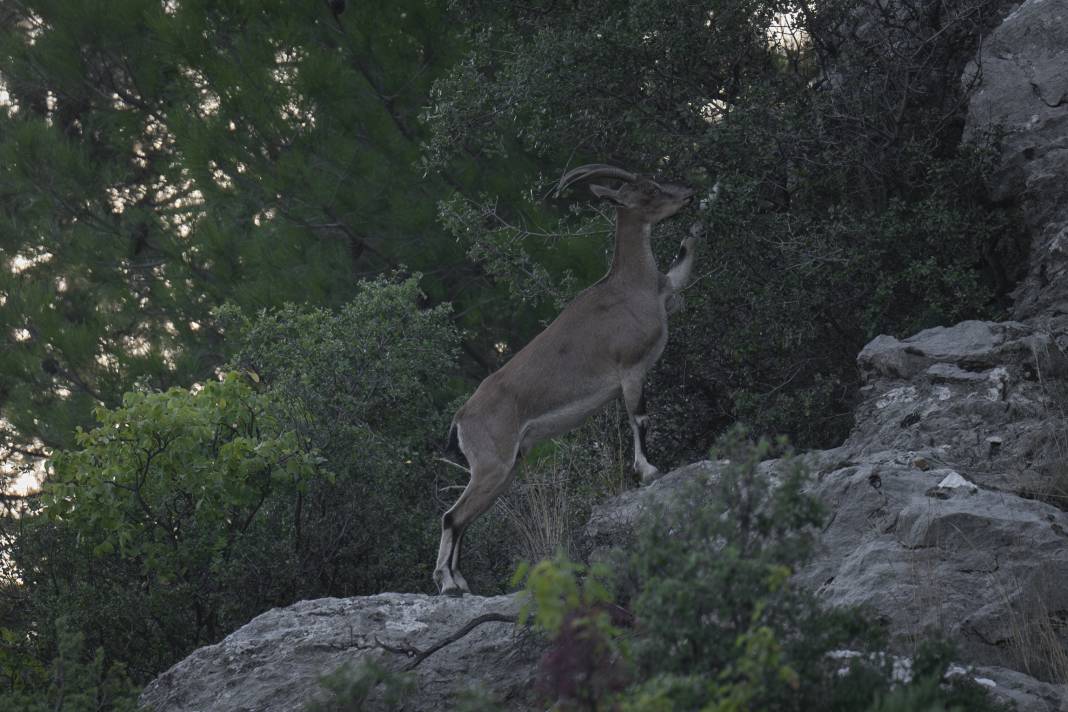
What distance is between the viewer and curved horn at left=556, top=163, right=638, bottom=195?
10297 mm

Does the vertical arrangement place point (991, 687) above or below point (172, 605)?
below

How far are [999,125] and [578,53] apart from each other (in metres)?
3.33

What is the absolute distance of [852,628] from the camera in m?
6.16

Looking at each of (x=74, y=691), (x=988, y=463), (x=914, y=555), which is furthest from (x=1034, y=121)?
(x=74, y=691)

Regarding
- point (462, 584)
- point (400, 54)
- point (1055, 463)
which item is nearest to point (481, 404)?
point (462, 584)

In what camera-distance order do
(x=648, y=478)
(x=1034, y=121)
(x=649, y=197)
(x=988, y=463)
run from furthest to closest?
(x=1034, y=121) < (x=649, y=197) < (x=648, y=478) < (x=988, y=463)

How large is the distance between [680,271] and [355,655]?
421 cm

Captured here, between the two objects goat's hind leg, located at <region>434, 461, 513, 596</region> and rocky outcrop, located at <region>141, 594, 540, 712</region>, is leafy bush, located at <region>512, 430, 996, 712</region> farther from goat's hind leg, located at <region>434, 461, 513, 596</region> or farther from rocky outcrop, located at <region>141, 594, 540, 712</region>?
goat's hind leg, located at <region>434, 461, 513, 596</region>

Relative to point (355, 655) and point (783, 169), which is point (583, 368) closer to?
point (783, 169)

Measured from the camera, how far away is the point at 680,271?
1083 centimetres

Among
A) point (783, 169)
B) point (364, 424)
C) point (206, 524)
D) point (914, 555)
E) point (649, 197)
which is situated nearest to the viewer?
point (914, 555)

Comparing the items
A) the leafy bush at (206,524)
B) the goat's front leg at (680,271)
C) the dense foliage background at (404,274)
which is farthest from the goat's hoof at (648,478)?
the leafy bush at (206,524)

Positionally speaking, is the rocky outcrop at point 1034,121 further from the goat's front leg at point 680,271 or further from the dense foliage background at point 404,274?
the goat's front leg at point 680,271

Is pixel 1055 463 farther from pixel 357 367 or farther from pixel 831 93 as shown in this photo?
pixel 357 367
